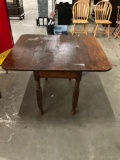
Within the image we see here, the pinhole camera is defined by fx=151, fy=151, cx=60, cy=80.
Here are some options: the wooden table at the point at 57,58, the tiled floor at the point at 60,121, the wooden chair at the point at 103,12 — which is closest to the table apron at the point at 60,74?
the wooden table at the point at 57,58

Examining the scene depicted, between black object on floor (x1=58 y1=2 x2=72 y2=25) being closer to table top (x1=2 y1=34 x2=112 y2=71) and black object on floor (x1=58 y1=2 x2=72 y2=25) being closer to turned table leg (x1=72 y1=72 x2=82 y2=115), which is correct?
table top (x1=2 y1=34 x2=112 y2=71)

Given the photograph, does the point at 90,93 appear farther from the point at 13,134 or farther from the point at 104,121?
the point at 13,134

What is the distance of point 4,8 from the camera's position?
2.24m

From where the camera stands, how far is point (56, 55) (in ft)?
5.39

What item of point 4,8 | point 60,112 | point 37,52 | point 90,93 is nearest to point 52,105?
point 60,112

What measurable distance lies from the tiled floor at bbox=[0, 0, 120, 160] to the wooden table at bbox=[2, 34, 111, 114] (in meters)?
0.21

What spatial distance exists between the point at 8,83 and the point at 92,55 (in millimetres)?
1459

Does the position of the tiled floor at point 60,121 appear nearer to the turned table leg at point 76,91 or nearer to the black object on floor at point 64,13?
the turned table leg at point 76,91

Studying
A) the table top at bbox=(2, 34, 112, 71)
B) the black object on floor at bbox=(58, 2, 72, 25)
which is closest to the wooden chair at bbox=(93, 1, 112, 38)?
the black object on floor at bbox=(58, 2, 72, 25)

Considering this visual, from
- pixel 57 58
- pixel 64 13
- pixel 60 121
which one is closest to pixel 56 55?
pixel 57 58

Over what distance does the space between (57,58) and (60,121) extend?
75cm

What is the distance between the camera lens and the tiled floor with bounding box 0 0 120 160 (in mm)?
1480

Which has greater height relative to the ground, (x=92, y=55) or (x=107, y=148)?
(x=92, y=55)

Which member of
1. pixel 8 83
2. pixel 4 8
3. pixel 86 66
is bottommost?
pixel 8 83
